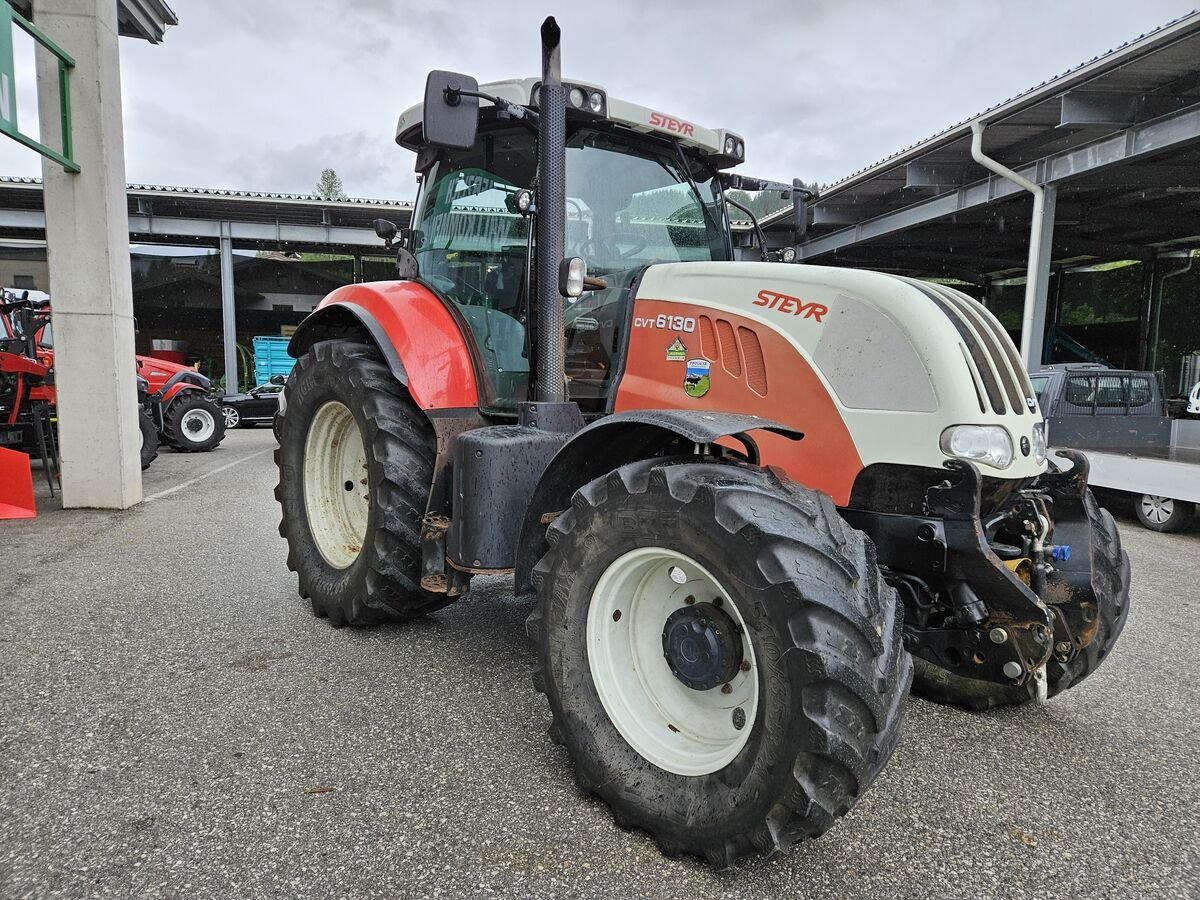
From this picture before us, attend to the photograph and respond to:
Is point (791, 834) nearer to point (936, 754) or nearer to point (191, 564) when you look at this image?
point (936, 754)

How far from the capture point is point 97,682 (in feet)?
9.96

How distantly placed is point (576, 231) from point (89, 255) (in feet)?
17.6

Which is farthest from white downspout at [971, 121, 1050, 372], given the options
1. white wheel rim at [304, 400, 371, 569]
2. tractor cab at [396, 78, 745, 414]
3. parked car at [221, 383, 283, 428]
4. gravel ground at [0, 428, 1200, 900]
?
parked car at [221, 383, 283, 428]

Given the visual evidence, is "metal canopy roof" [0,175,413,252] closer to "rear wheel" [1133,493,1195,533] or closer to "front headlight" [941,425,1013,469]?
"rear wheel" [1133,493,1195,533]

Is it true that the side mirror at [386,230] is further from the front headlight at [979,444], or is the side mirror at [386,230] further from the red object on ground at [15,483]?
the red object on ground at [15,483]

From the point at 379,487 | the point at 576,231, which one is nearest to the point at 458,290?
the point at 576,231

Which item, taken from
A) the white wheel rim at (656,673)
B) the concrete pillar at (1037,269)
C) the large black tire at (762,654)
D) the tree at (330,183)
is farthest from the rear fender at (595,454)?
the tree at (330,183)

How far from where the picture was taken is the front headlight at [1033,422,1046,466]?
2510 mm

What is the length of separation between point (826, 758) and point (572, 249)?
2.11 m

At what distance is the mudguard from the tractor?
0.05 ft

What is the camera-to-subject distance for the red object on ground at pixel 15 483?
614 centimetres

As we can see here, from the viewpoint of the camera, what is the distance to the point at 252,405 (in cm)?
1645

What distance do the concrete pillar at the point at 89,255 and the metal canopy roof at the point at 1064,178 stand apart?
548cm

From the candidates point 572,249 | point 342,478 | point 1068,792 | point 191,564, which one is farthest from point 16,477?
point 1068,792
